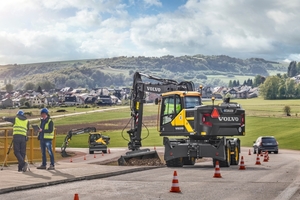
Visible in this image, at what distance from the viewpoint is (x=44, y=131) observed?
21.9 m

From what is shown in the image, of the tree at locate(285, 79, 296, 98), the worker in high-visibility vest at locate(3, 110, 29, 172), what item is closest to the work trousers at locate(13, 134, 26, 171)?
the worker in high-visibility vest at locate(3, 110, 29, 172)

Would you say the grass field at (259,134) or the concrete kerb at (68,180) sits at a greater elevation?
the concrete kerb at (68,180)

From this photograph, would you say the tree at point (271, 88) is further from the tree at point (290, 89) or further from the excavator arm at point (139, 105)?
the excavator arm at point (139, 105)

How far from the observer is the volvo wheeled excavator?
28.5 m

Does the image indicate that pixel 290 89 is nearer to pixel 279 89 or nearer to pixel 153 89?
pixel 279 89

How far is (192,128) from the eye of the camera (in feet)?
96.2

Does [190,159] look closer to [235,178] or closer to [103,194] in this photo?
[235,178]

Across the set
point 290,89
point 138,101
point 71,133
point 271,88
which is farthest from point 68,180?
point 271,88

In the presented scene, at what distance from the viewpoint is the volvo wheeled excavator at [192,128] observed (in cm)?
2853

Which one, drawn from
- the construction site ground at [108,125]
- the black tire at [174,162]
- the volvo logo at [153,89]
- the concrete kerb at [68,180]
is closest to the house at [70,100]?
the construction site ground at [108,125]

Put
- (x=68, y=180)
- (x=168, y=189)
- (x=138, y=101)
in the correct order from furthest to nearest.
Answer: (x=138, y=101) < (x=68, y=180) < (x=168, y=189)

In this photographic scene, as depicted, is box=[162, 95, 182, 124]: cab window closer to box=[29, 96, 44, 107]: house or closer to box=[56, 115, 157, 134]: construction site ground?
box=[56, 115, 157, 134]: construction site ground

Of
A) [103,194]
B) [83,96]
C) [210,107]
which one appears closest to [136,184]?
[103,194]

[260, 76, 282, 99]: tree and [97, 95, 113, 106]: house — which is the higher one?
[260, 76, 282, 99]: tree
